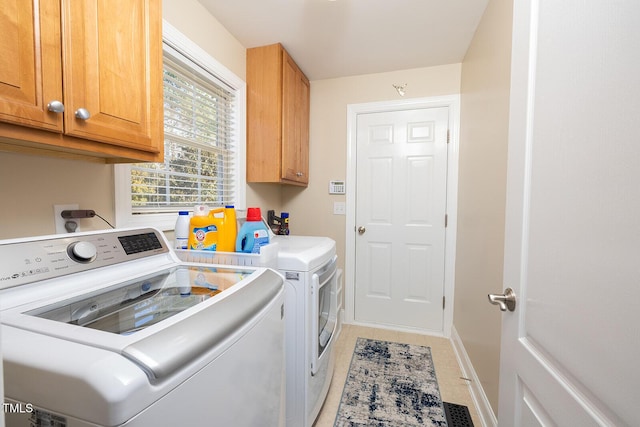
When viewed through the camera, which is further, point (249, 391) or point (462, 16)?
point (462, 16)

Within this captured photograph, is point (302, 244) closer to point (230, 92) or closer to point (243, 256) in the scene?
point (243, 256)

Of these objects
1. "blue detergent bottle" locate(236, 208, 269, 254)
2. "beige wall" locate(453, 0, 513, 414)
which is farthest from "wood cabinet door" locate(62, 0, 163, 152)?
"beige wall" locate(453, 0, 513, 414)

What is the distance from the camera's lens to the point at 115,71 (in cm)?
88

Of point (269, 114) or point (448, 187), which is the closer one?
point (269, 114)

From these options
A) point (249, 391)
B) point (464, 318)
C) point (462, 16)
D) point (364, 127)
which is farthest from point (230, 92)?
point (464, 318)

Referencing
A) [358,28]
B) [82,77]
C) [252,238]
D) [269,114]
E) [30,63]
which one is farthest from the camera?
[269,114]

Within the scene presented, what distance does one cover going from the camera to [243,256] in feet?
3.85

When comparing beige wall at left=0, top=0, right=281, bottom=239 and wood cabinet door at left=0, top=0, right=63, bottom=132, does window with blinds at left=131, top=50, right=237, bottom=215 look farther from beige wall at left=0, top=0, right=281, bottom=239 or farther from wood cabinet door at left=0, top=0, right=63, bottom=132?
wood cabinet door at left=0, top=0, right=63, bottom=132

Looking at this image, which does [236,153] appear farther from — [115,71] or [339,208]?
[115,71]

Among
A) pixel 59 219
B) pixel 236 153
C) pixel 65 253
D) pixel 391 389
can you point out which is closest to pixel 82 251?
pixel 65 253

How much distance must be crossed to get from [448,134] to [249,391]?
2468 millimetres

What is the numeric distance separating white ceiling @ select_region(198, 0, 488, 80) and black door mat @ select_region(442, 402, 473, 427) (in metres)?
2.43

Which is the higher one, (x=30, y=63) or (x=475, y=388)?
(x=30, y=63)

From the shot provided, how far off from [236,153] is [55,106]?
1.42m
